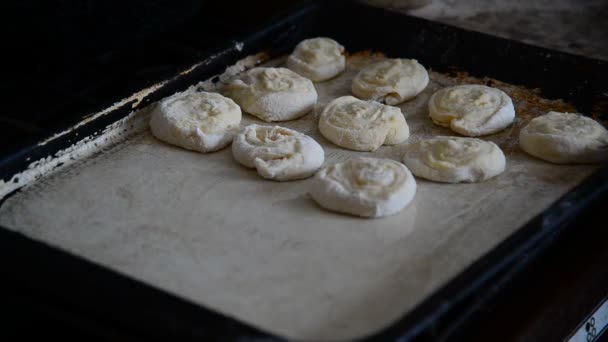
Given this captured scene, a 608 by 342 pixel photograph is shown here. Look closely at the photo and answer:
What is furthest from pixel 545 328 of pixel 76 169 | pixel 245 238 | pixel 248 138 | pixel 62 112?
pixel 62 112

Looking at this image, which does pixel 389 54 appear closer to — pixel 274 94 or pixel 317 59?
pixel 317 59

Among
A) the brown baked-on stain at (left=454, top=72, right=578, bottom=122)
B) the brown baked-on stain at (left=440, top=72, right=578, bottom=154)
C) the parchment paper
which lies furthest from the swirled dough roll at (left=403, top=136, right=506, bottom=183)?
the brown baked-on stain at (left=454, top=72, right=578, bottom=122)

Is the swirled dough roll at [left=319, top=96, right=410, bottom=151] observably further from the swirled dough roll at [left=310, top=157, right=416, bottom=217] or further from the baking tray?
the baking tray

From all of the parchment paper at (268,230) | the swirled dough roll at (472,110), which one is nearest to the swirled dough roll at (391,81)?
the swirled dough roll at (472,110)

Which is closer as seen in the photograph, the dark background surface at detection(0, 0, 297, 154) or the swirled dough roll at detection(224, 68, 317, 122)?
the dark background surface at detection(0, 0, 297, 154)

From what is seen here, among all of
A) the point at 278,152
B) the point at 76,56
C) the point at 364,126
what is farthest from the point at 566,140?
the point at 76,56

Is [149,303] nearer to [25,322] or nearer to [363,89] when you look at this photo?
[25,322]

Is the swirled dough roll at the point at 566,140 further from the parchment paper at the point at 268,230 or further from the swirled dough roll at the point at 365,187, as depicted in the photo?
the swirled dough roll at the point at 365,187

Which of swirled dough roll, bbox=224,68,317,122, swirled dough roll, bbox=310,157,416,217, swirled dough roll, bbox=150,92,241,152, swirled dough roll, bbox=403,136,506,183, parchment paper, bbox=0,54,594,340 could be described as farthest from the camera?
swirled dough roll, bbox=224,68,317,122
